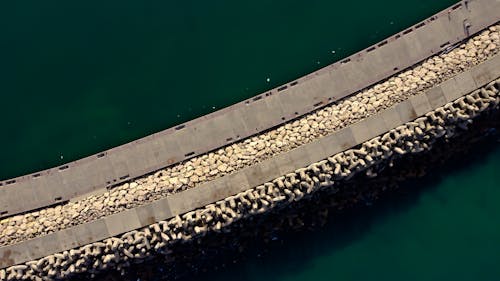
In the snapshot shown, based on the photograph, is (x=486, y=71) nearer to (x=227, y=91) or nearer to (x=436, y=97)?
(x=436, y=97)

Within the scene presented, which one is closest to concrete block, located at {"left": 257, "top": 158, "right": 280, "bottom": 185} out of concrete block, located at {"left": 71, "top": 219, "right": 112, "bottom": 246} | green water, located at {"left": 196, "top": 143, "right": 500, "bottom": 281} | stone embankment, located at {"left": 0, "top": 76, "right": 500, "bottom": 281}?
stone embankment, located at {"left": 0, "top": 76, "right": 500, "bottom": 281}

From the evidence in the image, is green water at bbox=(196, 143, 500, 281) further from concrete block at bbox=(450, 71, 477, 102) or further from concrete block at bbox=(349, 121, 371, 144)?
concrete block at bbox=(349, 121, 371, 144)

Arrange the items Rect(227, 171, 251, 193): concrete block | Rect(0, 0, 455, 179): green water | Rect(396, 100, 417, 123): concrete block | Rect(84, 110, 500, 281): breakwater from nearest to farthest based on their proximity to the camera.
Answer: Rect(227, 171, 251, 193): concrete block → Rect(396, 100, 417, 123): concrete block → Rect(84, 110, 500, 281): breakwater → Rect(0, 0, 455, 179): green water

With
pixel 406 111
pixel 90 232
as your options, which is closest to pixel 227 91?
pixel 406 111

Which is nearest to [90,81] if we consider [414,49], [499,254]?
[414,49]

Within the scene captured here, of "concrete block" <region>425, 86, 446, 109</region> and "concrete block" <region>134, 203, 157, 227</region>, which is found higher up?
"concrete block" <region>425, 86, 446, 109</region>

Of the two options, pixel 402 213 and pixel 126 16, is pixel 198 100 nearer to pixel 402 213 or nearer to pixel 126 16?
pixel 126 16
